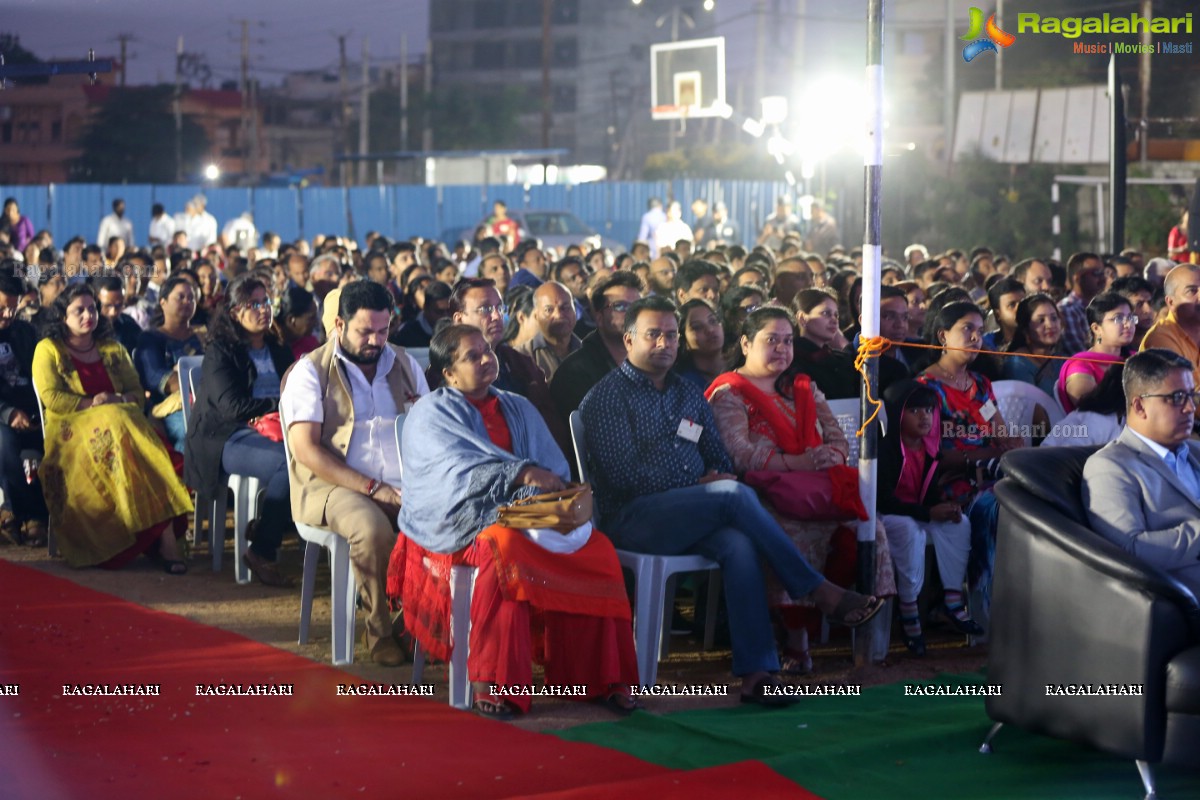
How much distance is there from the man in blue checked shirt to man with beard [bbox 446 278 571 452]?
0.97m

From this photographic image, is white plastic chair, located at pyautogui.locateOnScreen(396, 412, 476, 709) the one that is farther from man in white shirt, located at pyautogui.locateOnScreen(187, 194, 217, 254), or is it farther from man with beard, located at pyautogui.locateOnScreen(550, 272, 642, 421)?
man in white shirt, located at pyautogui.locateOnScreen(187, 194, 217, 254)

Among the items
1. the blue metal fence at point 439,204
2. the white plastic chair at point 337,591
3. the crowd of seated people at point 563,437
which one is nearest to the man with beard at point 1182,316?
the crowd of seated people at point 563,437

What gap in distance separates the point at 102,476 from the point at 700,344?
278cm

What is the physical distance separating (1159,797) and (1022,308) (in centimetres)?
347

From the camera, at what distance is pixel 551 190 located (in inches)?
1176

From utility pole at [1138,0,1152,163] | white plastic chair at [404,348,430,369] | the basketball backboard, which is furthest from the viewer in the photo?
the basketball backboard

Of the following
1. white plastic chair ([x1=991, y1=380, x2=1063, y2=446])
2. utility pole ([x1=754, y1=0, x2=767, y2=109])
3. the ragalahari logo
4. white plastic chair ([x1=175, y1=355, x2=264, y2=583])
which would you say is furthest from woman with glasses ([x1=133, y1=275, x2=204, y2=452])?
utility pole ([x1=754, y1=0, x2=767, y2=109])

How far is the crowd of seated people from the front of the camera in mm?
5117

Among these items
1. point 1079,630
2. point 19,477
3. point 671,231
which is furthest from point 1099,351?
point 671,231

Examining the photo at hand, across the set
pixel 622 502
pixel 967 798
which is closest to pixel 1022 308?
pixel 622 502

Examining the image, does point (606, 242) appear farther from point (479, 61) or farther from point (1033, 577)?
point (479, 61)

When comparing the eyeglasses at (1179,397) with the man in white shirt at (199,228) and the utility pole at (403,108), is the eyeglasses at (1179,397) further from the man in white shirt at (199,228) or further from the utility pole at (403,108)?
the utility pole at (403,108)

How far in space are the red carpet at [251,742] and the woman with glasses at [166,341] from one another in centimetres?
229

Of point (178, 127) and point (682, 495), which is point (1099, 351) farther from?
point (178, 127)
